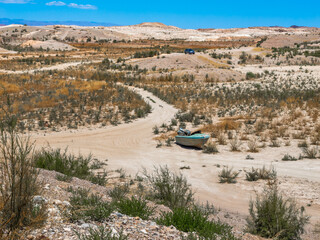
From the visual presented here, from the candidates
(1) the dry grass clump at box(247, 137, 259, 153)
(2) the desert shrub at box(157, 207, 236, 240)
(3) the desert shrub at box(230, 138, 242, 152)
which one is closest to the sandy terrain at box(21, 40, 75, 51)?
(3) the desert shrub at box(230, 138, 242, 152)

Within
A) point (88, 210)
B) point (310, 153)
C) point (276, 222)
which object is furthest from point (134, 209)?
point (310, 153)

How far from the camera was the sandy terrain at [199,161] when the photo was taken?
313 inches

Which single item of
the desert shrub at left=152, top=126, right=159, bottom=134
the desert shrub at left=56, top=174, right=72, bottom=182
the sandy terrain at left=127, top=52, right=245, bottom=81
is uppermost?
the sandy terrain at left=127, top=52, right=245, bottom=81

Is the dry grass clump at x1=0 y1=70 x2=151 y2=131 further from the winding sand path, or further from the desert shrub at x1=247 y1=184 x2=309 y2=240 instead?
the desert shrub at x1=247 y1=184 x2=309 y2=240

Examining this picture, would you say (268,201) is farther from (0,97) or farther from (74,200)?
(0,97)

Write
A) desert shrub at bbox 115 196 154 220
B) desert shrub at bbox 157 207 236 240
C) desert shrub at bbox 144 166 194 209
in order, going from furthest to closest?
desert shrub at bbox 144 166 194 209 < desert shrub at bbox 115 196 154 220 < desert shrub at bbox 157 207 236 240

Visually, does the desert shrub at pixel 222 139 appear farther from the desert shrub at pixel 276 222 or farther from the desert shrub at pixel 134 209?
the desert shrub at pixel 134 209

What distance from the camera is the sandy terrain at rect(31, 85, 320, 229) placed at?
7.95 m

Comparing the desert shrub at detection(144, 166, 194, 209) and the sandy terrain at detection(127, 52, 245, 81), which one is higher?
the sandy terrain at detection(127, 52, 245, 81)

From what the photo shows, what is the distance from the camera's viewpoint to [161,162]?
10.8 meters

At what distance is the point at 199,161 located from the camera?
35.7 ft

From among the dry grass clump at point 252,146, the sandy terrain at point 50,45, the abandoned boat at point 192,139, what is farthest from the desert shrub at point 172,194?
the sandy terrain at point 50,45

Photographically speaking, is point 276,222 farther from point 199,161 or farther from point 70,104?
point 70,104

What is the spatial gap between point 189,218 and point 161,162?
5.91 m
